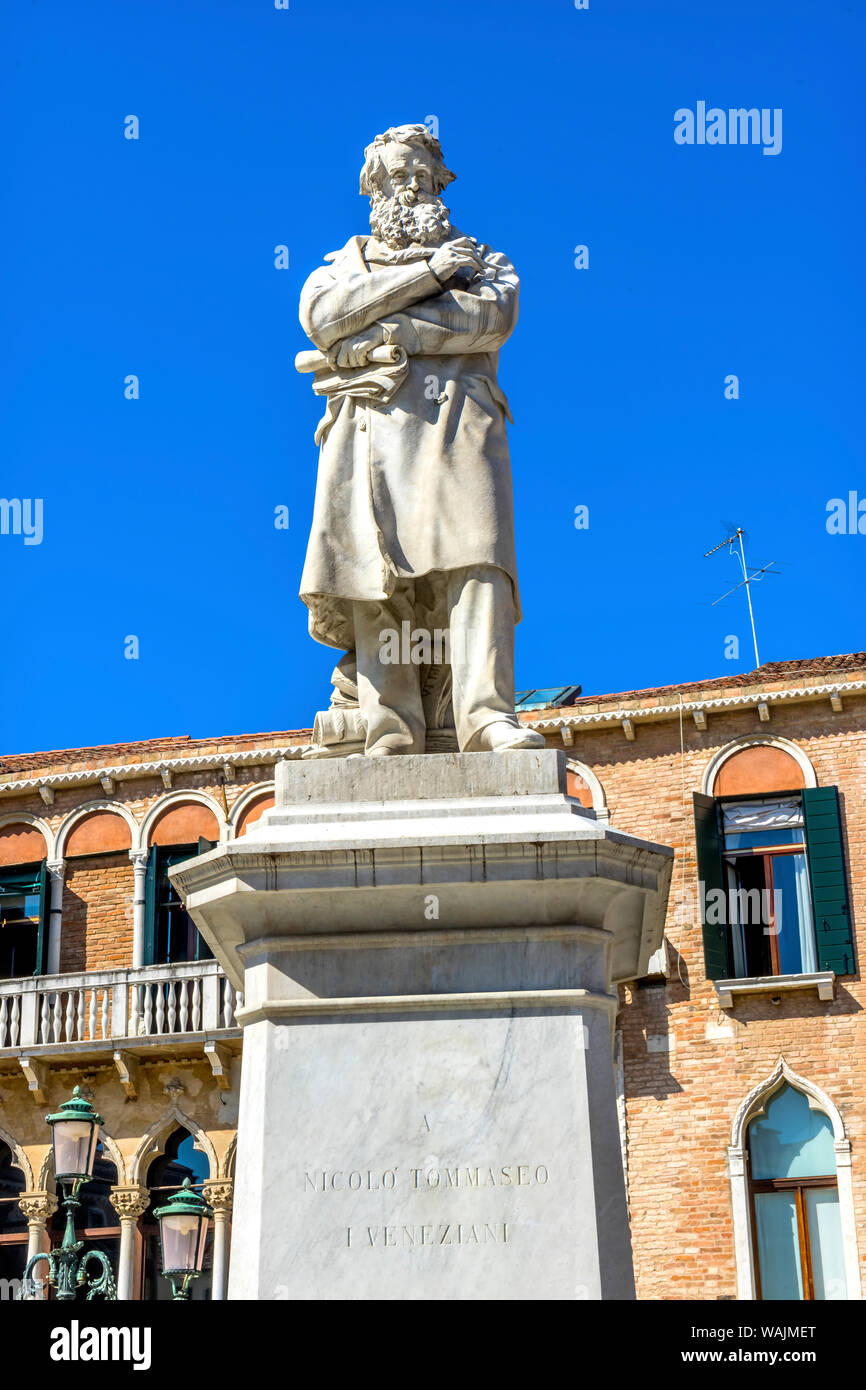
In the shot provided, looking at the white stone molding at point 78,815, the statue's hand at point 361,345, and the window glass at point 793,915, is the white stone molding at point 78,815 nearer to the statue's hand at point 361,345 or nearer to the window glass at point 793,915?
the window glass at point 793,915

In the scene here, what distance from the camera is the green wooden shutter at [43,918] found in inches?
1172

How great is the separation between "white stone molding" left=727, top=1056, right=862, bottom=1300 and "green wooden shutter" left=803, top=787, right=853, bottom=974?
153cm

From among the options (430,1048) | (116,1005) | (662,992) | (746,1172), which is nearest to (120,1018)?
(116,1005)

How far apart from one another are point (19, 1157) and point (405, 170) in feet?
74.8

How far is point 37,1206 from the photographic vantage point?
28.2 meters

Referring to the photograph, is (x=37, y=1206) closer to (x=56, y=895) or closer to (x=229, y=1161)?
(x=229, y=1161)

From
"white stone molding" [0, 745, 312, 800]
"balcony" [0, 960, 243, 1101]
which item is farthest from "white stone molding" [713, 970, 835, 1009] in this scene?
"white stone molding" [0, 745, 312, 800]

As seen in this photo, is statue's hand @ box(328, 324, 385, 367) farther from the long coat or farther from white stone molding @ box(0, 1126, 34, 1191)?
white stone molding @ box(0, 1126, 34, 1191)

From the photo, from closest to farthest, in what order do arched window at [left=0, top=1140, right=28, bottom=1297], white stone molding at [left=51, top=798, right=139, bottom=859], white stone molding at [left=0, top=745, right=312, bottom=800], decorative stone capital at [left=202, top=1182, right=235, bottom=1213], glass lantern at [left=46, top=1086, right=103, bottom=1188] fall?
1. glass lantern at [left=46, top=1086, right=103, bottom=1188]
2. decorative stone capital at [left=202, top=1182, right=235, bottom=1213]
3. arched window at [left=0, top=1140, right=28, bottom=1297]
4. white stone molding at [left=0, top=745, right=312, bottom=800]
5. white stone molding at [left=51, top=798, right=139, bottom=859]

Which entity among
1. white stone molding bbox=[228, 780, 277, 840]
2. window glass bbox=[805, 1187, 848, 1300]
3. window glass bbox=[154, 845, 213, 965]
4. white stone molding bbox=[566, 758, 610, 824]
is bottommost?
window glass bbox=[805, 1187, 848, 1300]

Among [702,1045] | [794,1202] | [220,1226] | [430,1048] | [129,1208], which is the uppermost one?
[702,1045]

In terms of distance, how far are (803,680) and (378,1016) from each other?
21193 mm

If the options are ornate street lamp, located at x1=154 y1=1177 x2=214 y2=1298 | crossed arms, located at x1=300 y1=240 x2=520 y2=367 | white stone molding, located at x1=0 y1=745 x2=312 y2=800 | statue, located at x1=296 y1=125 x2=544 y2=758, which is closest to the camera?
statue, located at x1=296 y1=125 x2=544 y2=758

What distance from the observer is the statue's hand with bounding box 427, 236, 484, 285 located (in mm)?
8016
